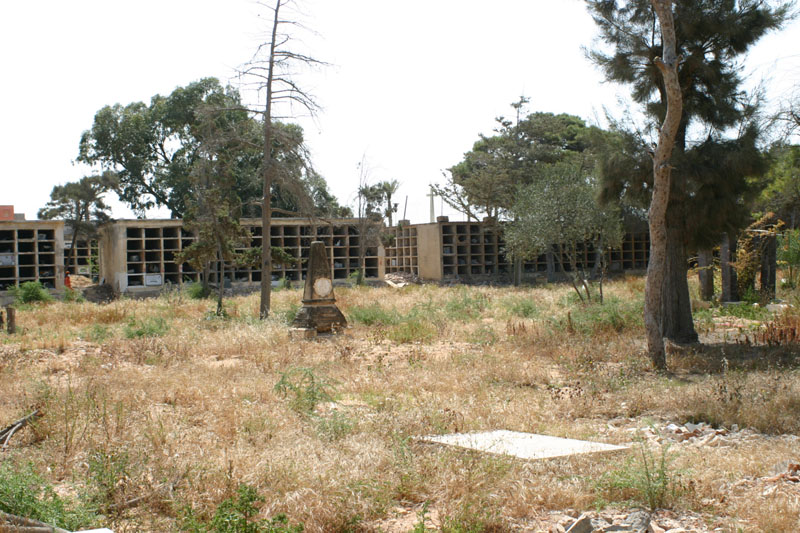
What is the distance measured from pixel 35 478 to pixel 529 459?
9.98 feet

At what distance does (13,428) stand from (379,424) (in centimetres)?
268

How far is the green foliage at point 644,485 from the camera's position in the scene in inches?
158

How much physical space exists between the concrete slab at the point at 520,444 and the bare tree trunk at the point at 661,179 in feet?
13.0

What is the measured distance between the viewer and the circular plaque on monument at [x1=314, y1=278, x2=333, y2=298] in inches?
Result: 524

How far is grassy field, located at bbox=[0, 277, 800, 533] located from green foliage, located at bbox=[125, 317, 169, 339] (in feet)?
0.31

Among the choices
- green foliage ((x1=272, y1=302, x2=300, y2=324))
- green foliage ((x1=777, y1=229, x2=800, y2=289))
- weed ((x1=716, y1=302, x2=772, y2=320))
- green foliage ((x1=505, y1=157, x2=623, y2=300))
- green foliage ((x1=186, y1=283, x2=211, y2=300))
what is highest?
green foliage ((x1=505, y1=157, x2=623, y2=300))

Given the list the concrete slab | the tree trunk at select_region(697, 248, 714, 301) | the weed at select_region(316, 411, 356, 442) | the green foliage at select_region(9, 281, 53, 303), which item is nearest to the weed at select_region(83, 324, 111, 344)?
the weed at select_region(316, 411, 356, 442)

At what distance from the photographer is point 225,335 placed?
11.4 m

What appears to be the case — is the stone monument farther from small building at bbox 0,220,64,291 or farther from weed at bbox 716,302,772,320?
small building at bbox 0,220,64,291

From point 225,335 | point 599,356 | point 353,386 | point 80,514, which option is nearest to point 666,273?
point 599,356

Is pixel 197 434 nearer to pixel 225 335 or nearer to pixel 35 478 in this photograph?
pixel 35 478

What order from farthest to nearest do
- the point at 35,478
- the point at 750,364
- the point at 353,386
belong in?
the point at 750,364, the point at 353,386, the point at 35,478

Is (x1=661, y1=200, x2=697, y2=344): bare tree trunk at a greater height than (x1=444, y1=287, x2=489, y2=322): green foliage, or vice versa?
(x1=661, y1=200, x2=697, y2=344): bare tree trunk

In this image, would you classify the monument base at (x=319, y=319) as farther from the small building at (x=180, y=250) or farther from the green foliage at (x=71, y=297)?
the green foliage at (x=71, y=297)
